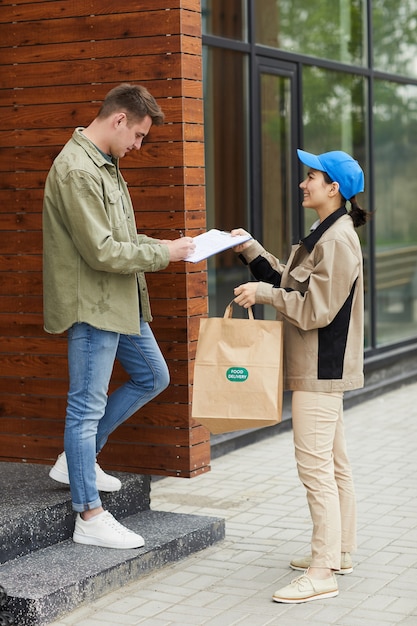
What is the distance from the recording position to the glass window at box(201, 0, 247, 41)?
8.14m

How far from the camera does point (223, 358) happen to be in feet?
16.8

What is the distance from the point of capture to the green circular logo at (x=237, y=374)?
5074mm

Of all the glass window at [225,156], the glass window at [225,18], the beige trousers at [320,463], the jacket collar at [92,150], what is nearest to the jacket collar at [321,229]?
the beige trousers at [320,463]

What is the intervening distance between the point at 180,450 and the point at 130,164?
1.48 m

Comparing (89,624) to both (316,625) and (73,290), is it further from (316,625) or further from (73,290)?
(73,290)

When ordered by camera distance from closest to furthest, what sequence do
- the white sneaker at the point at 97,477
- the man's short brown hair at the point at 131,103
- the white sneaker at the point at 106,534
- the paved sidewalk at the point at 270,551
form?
the paved sidewalk at the point at 270,551 < the man's short brown hair at the point at 131,103 < the white sneaker at the point at 106,534 < the white sneaker at the point at 97,477

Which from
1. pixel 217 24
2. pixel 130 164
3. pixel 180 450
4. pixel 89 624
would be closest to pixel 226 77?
pixel 217 24

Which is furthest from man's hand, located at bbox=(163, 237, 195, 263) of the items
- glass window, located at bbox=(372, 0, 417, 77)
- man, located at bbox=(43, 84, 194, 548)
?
glass window, located at bbox=(372, 0, 417, 77)

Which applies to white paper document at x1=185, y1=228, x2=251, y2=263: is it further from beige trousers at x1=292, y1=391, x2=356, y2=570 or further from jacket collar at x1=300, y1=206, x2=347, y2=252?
beige trousers at x1=292, y1=391, x2=356, y2=570

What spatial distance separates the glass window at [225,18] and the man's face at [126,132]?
2916 millimetres

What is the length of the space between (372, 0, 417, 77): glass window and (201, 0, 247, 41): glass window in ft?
8.92

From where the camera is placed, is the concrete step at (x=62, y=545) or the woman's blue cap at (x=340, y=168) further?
the woman's blue cap at (x=340, y=168)

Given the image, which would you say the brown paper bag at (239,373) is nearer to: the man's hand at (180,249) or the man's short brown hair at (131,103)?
the man's hand at (180,249)

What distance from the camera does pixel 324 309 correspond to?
16.4 feet
